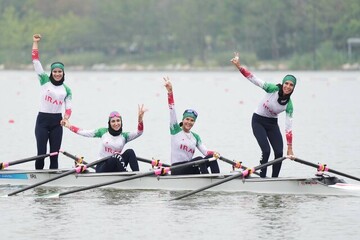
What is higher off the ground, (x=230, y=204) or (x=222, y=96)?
(x=222, y=96)

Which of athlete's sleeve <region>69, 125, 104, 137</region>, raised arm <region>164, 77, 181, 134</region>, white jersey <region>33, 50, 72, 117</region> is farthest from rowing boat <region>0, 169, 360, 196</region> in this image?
white jersey <region>33, 50, 72, 117</region>

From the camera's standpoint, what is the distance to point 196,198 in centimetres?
1972

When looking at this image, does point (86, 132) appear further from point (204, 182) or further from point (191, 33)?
point (191, 33)

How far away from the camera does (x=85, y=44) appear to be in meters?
126

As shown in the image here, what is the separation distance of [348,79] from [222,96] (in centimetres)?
2447

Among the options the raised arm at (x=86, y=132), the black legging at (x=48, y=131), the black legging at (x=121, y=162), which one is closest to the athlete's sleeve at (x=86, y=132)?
the raised arm at (x=86, y=132)

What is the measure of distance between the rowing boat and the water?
17 cm

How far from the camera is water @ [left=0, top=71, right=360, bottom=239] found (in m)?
17.0

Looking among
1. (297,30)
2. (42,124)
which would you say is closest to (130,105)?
(42,124)

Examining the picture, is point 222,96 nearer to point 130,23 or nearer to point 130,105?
point 130,105

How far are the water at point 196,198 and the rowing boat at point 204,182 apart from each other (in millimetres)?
169

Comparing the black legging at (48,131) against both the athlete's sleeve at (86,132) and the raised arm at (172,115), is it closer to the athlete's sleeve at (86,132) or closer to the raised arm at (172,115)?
the athlete's sleeve at (86,132)

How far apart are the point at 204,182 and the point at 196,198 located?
→ 0.92 feet

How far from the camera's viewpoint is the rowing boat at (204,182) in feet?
64.1
